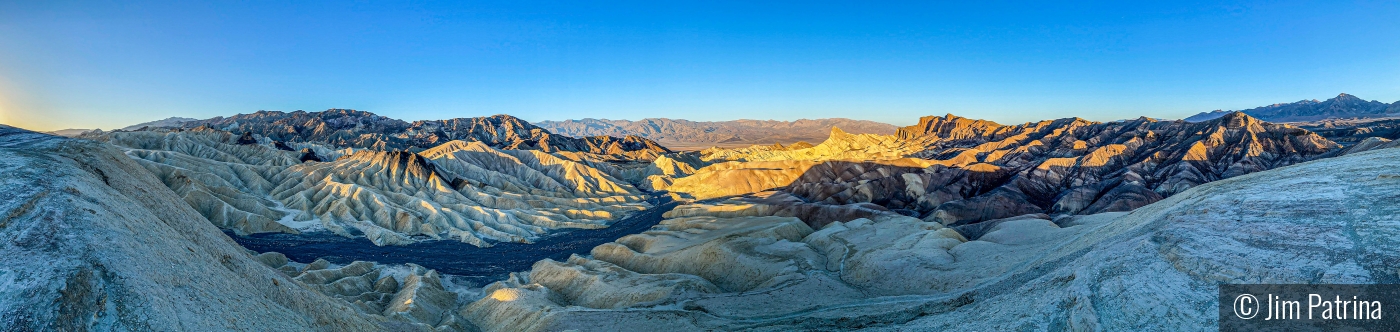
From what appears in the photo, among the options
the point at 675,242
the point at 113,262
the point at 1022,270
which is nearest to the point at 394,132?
the point at 675,242

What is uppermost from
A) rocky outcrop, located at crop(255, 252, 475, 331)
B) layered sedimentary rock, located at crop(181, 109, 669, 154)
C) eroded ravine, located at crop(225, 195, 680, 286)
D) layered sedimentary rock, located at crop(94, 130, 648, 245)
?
layered sedimentary rock, located at crop(181, 109, 669, 154)

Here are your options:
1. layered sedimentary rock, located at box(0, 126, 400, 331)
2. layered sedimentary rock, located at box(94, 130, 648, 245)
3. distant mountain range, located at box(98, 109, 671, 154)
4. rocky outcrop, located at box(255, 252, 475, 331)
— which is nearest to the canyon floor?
layered sedimentary rock, located at box(0, 126, 400, 331)

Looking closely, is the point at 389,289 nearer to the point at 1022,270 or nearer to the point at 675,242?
the point at 675,242

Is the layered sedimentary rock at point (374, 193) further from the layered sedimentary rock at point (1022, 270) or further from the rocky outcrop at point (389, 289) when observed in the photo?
the layered sedimentary rock at point (1022, 270)

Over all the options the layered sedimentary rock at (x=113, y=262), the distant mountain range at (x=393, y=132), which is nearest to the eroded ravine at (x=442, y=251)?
the layered sedimentary rock at (x=113, y=262)

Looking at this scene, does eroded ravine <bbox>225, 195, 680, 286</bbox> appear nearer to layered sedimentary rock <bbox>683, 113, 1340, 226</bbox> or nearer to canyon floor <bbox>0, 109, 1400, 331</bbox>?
canyon floor <bbox>0, 109, 1400, 331</bbox>

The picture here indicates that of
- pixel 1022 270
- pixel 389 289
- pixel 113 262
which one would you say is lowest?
pixel 389 289

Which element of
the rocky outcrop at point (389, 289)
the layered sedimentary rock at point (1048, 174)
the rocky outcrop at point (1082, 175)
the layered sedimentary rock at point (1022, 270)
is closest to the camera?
the layered sedimentary rock at point (1022, 270)
